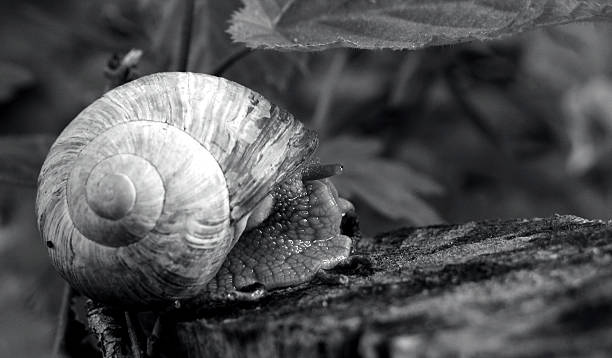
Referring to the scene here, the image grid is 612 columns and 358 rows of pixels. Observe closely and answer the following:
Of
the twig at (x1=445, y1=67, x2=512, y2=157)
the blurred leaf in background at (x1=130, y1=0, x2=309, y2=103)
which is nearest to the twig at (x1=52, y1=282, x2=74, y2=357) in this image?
the blurred leaf in background at (x1=130, y1=0, x2=309, y2=103)

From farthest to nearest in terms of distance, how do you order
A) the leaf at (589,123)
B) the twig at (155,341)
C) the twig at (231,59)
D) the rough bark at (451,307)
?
the leaf at (589,123) < the twig at (231,59) < the twig at (155,341) < the rough bark at (451,307)

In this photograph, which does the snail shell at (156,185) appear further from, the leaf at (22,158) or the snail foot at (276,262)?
the leaf at (22,158)

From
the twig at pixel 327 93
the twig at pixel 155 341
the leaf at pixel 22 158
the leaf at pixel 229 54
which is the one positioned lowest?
→ the twig at pixel 155 341

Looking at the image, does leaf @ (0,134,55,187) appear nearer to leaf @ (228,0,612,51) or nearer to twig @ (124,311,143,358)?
twig @ (124,311,143,358)

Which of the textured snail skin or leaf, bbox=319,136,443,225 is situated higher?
leaf, bbox=319,136,443,225

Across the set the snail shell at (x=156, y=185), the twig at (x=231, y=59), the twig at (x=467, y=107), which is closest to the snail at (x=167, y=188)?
the snail shell at (x=156, y=185)

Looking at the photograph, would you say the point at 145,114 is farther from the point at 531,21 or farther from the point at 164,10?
the point at 164,10

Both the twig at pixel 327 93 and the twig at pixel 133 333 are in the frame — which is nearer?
the twig at pixel 133 333

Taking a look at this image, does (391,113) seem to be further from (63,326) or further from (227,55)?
(63,326)
